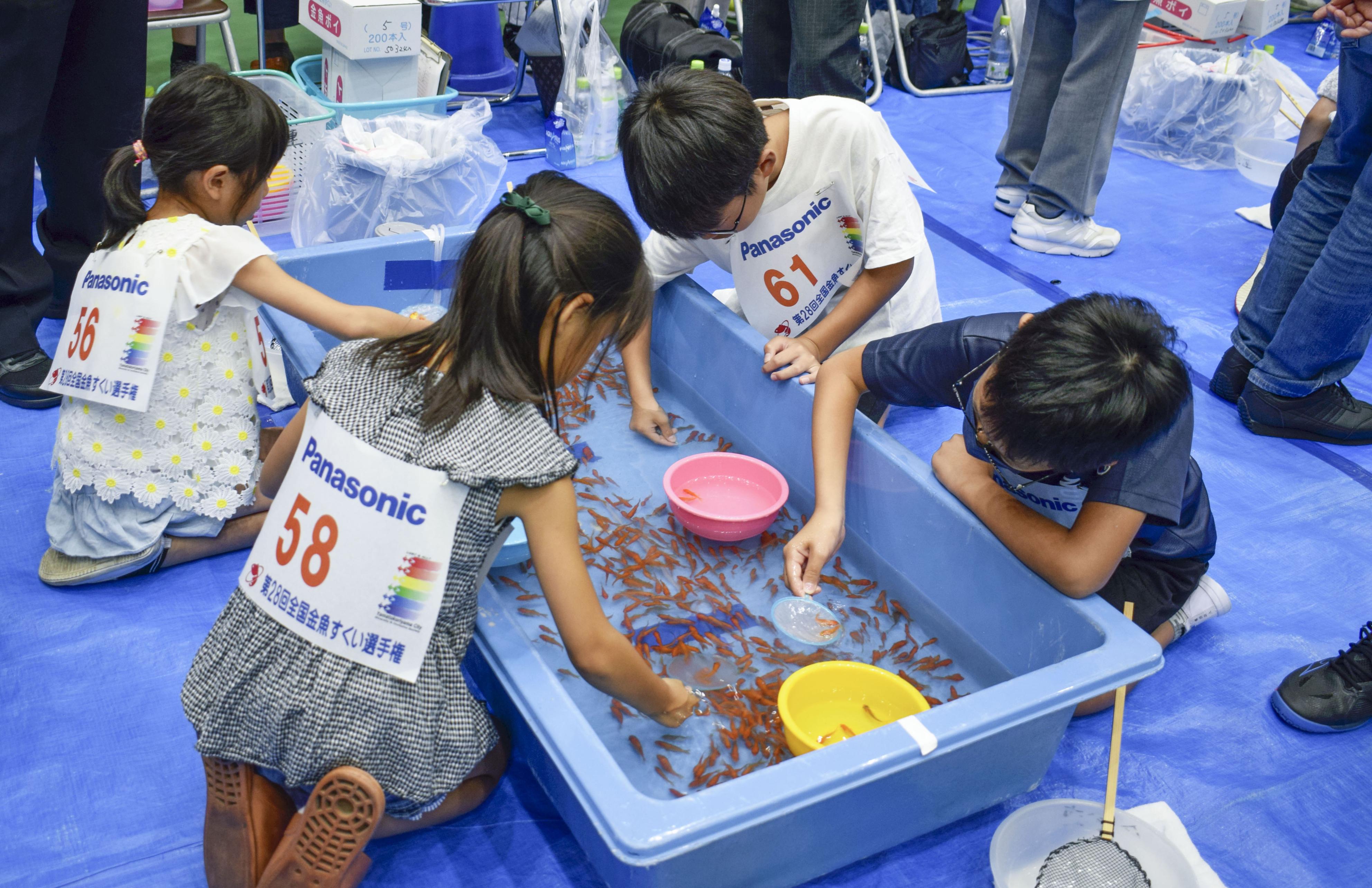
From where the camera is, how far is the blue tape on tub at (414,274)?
2.61 m

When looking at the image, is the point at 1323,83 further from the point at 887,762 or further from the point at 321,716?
the point at 321,716

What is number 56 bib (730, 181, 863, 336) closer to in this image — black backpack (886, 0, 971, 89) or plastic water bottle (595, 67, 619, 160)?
plastic water bottle (595, 67, 619, 160)

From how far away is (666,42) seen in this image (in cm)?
433

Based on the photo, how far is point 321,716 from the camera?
1.39 metres

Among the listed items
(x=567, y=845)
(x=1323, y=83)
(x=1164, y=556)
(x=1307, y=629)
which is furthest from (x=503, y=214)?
(x=1323, y=83)

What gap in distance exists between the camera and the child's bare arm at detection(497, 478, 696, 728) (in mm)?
1364

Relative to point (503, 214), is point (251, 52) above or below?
below

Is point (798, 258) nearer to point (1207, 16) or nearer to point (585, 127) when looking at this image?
point (585, 127)

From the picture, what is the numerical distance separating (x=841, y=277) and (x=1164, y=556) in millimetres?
897

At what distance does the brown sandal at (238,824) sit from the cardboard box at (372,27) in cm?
270

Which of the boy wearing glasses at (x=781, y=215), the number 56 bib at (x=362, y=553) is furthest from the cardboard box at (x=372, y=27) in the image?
the number 56 bib at (x=362, y=553)

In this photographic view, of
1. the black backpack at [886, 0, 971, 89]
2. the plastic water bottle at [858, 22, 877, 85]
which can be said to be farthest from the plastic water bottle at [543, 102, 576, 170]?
the black backpack at [886, 0, 971, 89]

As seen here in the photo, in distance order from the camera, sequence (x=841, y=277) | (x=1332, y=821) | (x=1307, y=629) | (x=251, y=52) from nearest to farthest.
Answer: (x=1332, y=821) → (x=1307, y=629) → (x=841, y=277) → (x=251, y=52)

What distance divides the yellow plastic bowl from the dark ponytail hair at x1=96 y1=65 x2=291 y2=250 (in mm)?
1390
